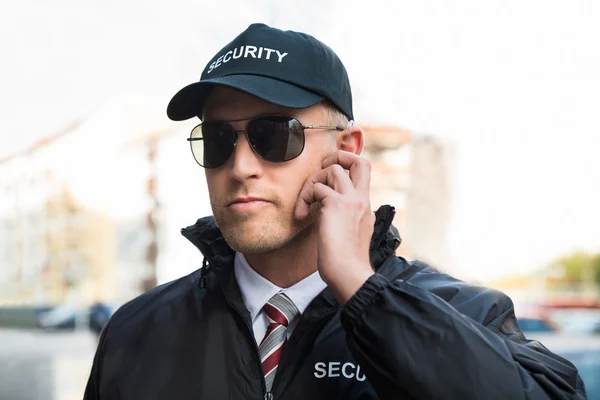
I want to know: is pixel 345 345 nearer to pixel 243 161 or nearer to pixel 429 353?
pixel 429 353

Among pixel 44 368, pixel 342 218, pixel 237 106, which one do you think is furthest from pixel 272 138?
pixel 44 368

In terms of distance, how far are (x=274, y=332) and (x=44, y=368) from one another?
45.5ft

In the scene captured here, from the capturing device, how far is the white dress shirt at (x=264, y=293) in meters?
1.75

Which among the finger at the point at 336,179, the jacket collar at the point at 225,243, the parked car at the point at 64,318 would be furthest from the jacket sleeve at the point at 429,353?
the parked car at the point at 64,318

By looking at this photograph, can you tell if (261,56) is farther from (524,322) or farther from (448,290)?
(524,322)

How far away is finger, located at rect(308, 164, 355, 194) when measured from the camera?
1.54 metres

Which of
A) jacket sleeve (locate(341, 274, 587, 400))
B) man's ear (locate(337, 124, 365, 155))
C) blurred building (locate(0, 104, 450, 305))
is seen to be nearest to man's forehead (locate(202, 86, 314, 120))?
man's ear (locate(337, 124, 365, 155))

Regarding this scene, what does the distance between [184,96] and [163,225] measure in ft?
93.5

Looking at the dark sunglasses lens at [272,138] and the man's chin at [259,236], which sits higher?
the dark sunglasses lens at [272,138]

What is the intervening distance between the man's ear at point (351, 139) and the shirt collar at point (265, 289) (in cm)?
33

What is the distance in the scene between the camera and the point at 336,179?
157 centimetres

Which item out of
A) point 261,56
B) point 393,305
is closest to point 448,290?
point 393,305

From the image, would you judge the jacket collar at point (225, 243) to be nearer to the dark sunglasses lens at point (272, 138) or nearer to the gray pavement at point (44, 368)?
the dark sunglasses lens at point (272, 138)

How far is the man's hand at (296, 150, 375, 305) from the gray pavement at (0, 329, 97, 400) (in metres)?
3.70
